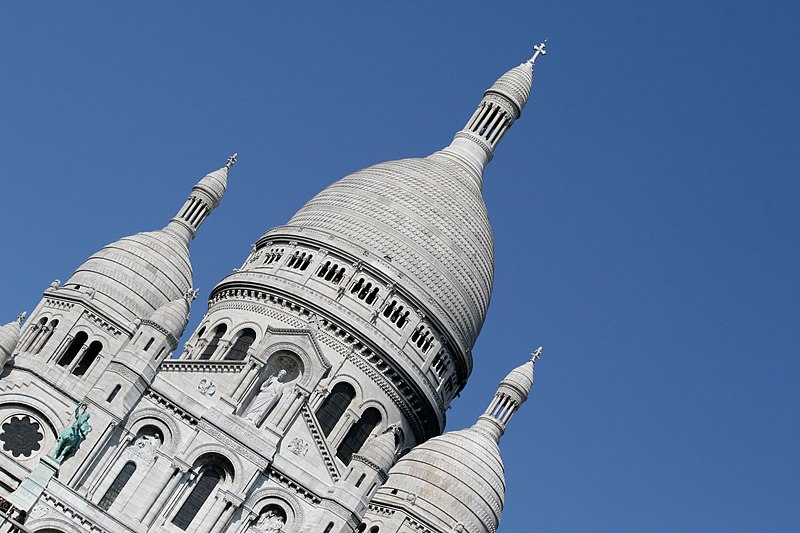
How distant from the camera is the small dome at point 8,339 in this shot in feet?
202

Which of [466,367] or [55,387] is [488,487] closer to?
[466,367]

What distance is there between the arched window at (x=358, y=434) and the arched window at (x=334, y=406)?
2.55ft

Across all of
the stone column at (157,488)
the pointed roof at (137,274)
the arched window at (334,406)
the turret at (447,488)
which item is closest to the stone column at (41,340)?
the pointed roof at (137,274)

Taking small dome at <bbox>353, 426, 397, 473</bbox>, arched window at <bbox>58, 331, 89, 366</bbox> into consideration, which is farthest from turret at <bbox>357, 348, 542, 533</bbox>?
arched window at <bbox>58, 331, 89, 366</bbox>

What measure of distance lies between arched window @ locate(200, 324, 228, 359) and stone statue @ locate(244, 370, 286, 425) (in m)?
5.39

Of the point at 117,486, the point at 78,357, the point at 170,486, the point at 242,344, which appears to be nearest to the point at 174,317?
the point at 242,344

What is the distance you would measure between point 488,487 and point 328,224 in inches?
552

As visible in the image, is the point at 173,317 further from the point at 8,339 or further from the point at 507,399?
the point at 507,399

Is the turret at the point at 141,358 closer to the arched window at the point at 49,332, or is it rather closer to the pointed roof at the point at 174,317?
the pointed roof at the point at 174,317

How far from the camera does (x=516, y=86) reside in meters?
81.3

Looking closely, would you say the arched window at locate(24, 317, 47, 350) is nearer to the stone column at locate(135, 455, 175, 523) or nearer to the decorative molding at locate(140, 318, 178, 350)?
the decorative molding at locate(140, 318, 178, 350)

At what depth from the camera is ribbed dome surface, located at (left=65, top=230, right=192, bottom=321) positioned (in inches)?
2650

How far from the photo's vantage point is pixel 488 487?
6272cm

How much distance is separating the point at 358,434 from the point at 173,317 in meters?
9.61
